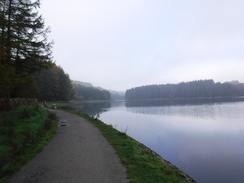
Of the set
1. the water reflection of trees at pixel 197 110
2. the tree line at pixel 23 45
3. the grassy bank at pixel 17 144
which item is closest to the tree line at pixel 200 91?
the water reflection of trees at pixel 197 110

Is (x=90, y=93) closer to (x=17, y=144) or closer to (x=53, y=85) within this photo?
(x=53, y=85)

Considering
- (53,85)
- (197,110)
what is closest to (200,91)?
(197,110)

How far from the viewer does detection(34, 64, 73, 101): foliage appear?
57.9 m

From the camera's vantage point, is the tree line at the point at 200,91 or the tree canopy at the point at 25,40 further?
the tree line at the point at 200,91

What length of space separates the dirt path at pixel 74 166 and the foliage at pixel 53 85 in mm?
51429

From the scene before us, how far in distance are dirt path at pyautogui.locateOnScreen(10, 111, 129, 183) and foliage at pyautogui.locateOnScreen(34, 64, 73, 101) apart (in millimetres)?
51429

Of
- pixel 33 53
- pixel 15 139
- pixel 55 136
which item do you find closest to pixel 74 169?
pixel 15 139

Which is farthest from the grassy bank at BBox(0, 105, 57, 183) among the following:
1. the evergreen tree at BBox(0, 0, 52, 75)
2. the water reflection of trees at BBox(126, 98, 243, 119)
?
the water reflection of trees at BBox(126, 98, 243, 119)

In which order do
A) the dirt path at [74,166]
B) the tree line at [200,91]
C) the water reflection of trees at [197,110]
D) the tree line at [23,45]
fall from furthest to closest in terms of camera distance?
the tree line at [200,91] → the water reflection of trees at [197,110] → the tree line at [23,45] → the dirt path at [74,166]

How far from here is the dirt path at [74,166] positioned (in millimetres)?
5199

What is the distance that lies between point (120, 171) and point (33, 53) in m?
17.6

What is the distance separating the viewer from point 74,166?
6.13 metres

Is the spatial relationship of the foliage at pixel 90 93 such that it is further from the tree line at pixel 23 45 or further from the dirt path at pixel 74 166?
the dirt path at pixel 74 166

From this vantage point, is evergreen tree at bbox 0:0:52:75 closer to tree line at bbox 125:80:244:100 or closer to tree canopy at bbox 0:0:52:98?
tree canopy at bbox 0:0:52:98
